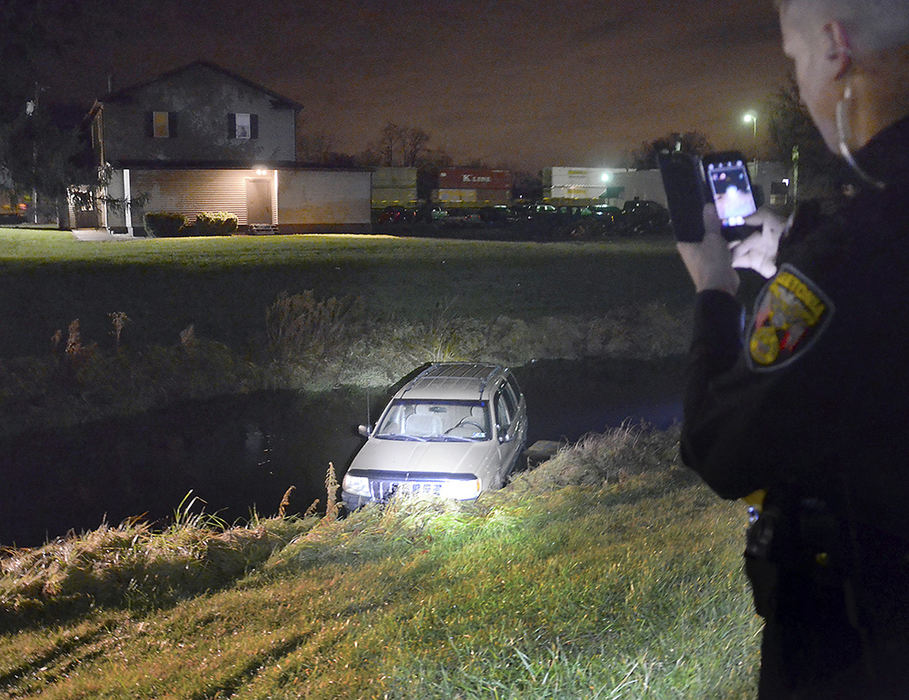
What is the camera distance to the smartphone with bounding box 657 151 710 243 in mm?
1899

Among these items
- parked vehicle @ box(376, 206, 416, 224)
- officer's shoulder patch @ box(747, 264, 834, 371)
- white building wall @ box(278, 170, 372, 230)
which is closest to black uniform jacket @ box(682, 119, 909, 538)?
officer's shoulder patch @ box(747, 264, 834, 371)

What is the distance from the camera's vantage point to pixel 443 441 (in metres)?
10.0

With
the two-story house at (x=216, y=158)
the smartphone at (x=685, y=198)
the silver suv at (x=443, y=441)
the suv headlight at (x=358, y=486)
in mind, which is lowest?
the suv headlight at (x=358, y=486)

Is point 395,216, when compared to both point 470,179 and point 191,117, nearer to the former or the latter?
point 191,117

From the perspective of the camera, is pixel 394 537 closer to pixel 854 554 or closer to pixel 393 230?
pixel 854 554

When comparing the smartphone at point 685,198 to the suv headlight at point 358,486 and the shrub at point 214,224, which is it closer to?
the suv headlight at point 358,486

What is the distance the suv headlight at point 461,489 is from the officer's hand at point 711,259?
715cm

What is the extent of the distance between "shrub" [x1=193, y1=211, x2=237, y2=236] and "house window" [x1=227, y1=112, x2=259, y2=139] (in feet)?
17.5

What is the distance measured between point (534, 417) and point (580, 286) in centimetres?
1114

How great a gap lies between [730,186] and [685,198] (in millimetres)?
190

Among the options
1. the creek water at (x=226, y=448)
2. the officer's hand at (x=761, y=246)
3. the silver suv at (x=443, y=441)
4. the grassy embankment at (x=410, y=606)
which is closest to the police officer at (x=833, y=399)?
the officer's hand at (x=761, y=246)

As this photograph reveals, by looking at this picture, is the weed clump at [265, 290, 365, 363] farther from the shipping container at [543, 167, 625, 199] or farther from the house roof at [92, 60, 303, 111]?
the shipping container at [543, 167, 625, 199]

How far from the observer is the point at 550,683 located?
12.4 ft

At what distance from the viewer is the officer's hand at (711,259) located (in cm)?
184
